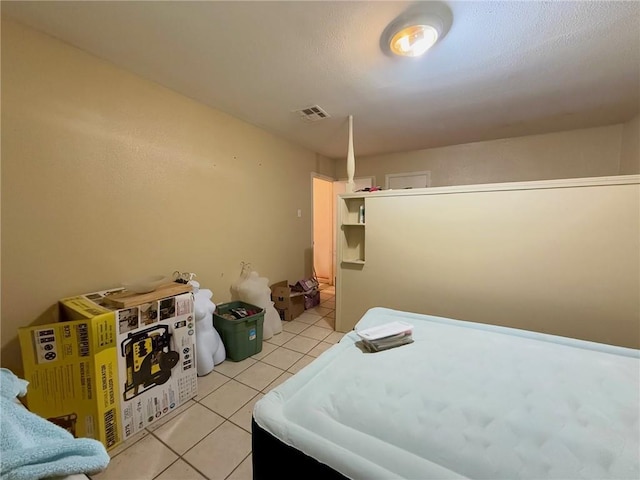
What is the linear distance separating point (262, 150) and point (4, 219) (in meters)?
2.33

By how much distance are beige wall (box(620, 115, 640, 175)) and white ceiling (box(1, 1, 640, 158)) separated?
0.44 ft

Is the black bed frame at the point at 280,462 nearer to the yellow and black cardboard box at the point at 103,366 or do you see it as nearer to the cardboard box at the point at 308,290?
the yellow and black cardboard box at the point at 103,366

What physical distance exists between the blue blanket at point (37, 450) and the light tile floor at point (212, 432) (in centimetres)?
90

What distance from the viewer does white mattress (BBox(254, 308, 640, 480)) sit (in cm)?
70

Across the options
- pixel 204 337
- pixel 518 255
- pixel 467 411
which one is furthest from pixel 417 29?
pixel 204 337

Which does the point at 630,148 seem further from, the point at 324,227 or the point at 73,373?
the point at 73,373

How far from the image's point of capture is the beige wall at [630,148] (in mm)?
2680

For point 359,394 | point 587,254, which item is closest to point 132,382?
point 359,394

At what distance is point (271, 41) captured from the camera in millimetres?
1617

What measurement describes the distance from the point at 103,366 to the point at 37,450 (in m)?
1.04

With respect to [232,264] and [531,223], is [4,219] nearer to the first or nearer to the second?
[232,264]

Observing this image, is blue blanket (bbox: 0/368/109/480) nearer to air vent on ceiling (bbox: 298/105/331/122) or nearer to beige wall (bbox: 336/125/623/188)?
air vent on ceiling (bbox: 298/105/331/122)

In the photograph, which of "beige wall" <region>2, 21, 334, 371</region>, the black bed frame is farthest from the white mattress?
"beige wall" <region>2, 21, 334, 371</region>

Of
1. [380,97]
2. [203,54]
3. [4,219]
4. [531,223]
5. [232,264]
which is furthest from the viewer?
[232,264]
